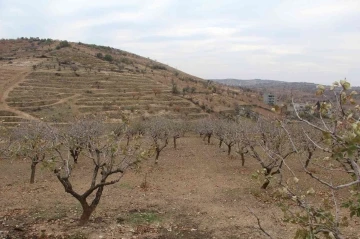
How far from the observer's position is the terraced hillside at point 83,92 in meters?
42.6

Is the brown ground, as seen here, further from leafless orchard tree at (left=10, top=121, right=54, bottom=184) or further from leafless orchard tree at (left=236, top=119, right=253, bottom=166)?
leafless orchard tree at (left=236, top=119, right=253, bottom=166)

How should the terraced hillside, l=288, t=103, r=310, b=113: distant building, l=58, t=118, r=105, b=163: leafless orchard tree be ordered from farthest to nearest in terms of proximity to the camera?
the terraced hillside
l=58, t=118, r=105, b=163: leafless orchard tree
l=288, t=103, r=310, b=113: distant building

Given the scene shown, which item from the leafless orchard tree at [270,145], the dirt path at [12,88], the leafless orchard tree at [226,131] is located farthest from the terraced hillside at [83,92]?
the leafless orchard tree at [270,145]

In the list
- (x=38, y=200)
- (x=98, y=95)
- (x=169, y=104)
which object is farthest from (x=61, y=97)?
(x=38, y=200)

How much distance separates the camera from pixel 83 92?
1981 inches

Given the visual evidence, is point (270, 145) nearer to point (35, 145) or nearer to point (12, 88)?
point (35, 145)

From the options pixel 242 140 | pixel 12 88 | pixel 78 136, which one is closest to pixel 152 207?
pixel 78 136

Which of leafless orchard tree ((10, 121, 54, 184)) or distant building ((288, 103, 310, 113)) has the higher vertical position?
distant building ((288, 103, 310, 113))

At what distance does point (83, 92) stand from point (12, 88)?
9.70 metres

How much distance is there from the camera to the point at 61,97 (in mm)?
46969

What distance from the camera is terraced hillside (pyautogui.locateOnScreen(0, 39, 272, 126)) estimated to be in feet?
140

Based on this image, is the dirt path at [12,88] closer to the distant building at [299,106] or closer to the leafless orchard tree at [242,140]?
the leafless orchard tree at [242,140]

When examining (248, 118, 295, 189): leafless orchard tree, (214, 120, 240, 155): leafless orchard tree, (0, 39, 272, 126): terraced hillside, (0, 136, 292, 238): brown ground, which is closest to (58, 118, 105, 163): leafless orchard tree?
(0, 136, 292, 238): brown ground

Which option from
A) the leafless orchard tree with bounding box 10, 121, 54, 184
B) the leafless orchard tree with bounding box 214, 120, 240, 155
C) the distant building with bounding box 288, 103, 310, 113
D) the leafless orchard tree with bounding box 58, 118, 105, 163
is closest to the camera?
the distant building with bounding box 288, 103, 310, 113
